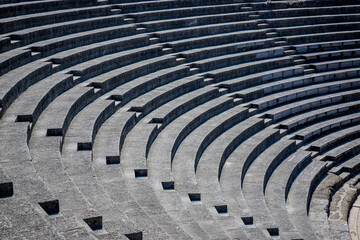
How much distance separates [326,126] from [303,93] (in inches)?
66.3

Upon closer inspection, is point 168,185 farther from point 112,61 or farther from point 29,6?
point 29,6

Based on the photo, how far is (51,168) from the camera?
26.3 ft

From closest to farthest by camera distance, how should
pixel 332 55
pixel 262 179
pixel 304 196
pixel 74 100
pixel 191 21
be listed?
pixel 74 100 → pixel 262 179 → pixel 304 196 → pixel 191 21 → pixel 332 55

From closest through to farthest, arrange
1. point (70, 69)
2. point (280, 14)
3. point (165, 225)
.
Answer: point (165, 225)
point (70, 69)
point (280, 14)

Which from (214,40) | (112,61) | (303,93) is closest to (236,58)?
(214,40)

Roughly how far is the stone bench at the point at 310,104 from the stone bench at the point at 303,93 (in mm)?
225

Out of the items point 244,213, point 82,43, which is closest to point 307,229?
point 244,213

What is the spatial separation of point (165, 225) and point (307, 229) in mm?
5391

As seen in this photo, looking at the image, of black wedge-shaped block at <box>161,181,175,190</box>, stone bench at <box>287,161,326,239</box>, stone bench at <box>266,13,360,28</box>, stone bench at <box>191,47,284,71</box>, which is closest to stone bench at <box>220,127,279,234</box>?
stone bench at <box>287,161,326,239</box>

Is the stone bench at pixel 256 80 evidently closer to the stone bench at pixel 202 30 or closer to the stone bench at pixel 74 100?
the stone bench at pixel 202 30

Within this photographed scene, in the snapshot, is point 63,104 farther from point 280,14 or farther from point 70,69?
point 280,14

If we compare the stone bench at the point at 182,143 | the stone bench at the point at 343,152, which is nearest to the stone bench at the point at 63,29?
the stone bench at the point at 182,143

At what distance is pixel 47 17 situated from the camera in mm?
14922

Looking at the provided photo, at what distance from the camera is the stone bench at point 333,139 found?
16.7 m
